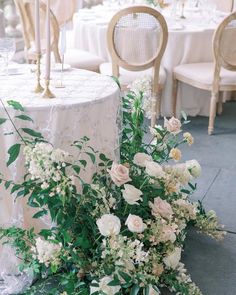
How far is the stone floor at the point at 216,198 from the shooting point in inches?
91.7

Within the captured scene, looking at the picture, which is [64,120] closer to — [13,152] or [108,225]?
[13,152]

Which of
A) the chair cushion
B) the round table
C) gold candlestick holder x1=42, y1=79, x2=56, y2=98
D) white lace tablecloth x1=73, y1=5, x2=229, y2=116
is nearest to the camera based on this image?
the round table

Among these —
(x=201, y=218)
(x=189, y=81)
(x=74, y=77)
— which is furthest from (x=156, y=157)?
(x=189, y=81)

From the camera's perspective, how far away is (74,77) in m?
2.50

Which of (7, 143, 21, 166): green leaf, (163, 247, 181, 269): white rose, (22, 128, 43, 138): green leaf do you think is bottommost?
(163, 247, 181, 269): white rose

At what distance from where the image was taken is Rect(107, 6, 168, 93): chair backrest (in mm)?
3746

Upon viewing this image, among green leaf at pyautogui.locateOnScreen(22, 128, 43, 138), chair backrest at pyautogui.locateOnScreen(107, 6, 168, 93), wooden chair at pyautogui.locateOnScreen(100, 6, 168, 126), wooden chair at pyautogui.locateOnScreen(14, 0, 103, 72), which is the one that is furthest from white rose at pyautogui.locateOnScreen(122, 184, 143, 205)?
wooden chair at pyautogui.locateOnScreen(14, 0, 103, 72)

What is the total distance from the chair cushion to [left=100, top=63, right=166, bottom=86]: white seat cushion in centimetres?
11

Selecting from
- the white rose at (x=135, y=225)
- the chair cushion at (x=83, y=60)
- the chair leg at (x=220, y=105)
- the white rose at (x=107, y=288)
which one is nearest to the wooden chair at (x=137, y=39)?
the chair cushion at (x=83, y=60)

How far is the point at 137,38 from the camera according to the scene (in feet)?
12.5

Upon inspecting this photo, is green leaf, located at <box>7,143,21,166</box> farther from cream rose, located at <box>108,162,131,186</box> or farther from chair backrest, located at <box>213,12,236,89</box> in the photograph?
chair backrest, located at <box>213,12,236,89</box>

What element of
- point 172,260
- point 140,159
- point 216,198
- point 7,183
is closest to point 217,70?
point 216,198

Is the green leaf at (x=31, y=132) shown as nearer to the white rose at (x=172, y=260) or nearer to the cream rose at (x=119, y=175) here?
the cream rose at (x=119, y=175)

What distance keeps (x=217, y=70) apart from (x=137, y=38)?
26.2 inches
